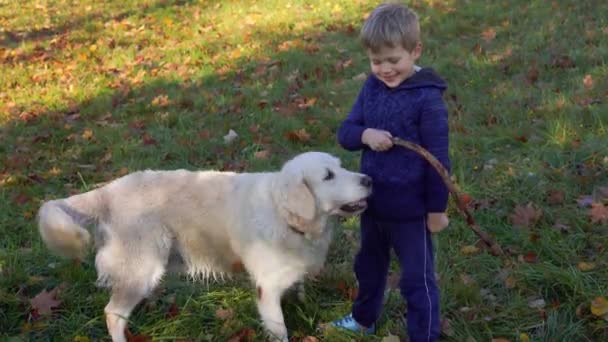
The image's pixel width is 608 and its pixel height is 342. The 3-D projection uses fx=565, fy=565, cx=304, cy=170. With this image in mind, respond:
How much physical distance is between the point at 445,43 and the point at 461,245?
209 inches

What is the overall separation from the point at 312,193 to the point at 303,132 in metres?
2.98

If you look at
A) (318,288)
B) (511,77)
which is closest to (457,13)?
(511,77)

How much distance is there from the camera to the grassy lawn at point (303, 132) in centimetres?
370

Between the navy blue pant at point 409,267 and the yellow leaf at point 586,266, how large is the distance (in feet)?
4.03

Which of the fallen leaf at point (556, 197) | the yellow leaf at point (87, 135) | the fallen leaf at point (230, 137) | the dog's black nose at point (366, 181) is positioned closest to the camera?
the dog's black nose at point (366, 181)

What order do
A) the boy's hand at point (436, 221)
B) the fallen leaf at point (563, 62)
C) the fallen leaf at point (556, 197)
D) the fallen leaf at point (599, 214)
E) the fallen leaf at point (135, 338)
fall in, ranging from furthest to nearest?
1. the fallen leaf at point (563, 62)
2. the fallen leaf at point (556, 197)
3. the fallen leaf at point (599, 214)
4. the fallen leaf at point (135, 338)
5. the boy's hand at point (436, 221)

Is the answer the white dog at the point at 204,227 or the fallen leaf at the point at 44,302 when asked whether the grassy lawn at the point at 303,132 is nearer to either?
the fallen leaf at the point at 44,302

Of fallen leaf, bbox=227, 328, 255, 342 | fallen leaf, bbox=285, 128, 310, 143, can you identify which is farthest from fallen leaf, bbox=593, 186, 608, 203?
fallen leaf, bbox=285, 128, 310, 143

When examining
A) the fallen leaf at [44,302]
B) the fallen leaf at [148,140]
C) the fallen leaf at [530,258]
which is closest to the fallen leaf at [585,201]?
the fallen leaf at [530,258]

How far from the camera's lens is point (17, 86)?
8.84 m

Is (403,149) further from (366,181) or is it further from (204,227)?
(204,227)

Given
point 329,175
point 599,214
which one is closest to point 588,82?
point 599,214

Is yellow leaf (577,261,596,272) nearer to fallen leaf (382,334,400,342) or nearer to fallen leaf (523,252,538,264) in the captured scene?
fallen leaf (523,252,538,264)

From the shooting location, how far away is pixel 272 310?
11.5 feet
